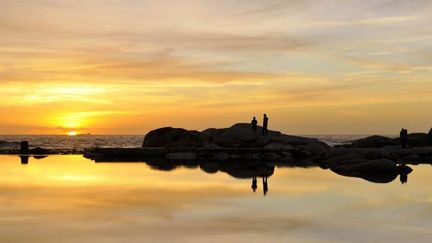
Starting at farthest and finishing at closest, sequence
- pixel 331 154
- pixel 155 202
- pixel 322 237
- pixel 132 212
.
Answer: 1. pixel 331 154
2. pixel 155 202
3. pixel 132 212
4. pixel 322 237

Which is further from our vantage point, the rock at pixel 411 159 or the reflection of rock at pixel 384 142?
the reflection of rock at pixel 384 142

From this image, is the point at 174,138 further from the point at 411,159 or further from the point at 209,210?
the point at 209,210

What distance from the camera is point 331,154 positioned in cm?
4569

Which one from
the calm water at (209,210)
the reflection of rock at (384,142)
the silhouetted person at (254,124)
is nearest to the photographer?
the calm water at (209,210)

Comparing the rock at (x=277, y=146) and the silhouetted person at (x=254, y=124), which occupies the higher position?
the silhouetted person at (x=254, y=124)

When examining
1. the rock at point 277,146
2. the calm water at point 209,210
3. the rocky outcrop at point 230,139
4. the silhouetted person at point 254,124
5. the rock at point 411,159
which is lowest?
the calm water at point 209,210

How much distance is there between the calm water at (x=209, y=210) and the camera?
1461cm

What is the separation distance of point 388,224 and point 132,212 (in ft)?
25.6

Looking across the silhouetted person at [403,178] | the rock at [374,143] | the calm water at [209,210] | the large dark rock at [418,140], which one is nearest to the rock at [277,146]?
the rock at [374,143]

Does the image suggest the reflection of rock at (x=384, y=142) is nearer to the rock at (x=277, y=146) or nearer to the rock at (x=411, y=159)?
the rock at (x=411, y=159)

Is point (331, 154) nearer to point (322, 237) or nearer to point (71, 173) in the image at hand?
point (71, 173)

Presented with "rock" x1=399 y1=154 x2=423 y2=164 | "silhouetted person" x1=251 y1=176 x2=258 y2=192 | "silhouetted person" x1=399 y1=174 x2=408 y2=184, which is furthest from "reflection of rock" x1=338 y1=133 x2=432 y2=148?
"silhouetted person" x1=251 y1=176 x2=258 y2=192

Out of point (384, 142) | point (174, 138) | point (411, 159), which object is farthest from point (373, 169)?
point (174, 138)

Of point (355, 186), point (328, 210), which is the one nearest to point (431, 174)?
point (355, 186)
